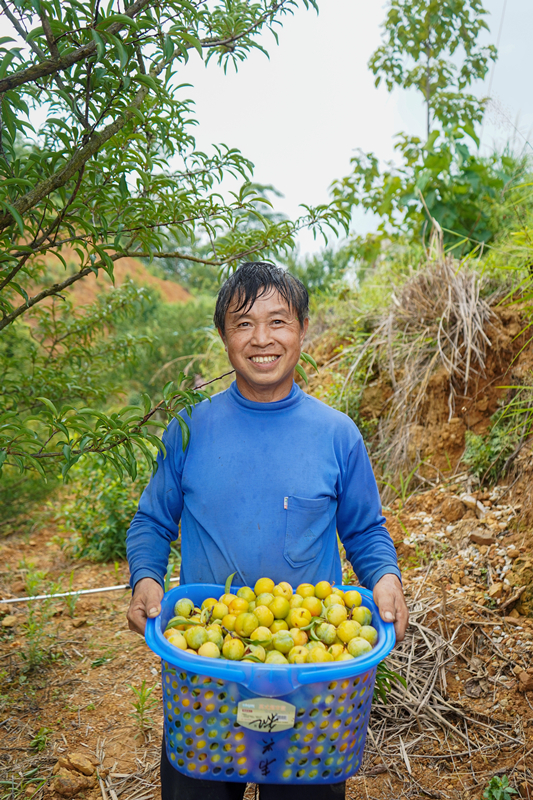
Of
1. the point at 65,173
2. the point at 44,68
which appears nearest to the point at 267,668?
the point at 65,173

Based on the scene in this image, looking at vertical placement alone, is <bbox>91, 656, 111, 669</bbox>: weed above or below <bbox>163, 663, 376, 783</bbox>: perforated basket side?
below

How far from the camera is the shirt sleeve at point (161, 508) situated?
5.57ft

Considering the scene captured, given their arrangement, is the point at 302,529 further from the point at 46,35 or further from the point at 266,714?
the point at 46,35

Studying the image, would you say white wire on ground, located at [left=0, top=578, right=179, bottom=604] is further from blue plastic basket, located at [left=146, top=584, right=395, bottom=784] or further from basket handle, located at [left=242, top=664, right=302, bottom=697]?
basket handle, located at [left=242, top=664, right=302, bottom=697]

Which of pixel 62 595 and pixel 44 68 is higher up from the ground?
pixel 44 68

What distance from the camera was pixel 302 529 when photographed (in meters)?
1.66

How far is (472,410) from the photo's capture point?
3.43 metres

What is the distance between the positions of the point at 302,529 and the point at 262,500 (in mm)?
138

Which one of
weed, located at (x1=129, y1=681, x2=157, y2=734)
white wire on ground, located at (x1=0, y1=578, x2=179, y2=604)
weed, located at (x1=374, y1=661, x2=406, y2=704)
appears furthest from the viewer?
white wire on ground, located at (x1=0, y1=578, x2=179, y2=604)

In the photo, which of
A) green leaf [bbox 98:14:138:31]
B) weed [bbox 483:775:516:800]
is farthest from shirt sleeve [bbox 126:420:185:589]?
weed [bbox 483:775:516:800]

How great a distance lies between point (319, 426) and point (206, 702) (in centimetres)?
82

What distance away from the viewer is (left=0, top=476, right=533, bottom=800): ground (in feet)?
6.82

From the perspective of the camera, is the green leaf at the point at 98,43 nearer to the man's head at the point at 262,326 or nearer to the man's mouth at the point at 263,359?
the man's head at the point at 262,326

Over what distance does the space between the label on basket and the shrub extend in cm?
307
